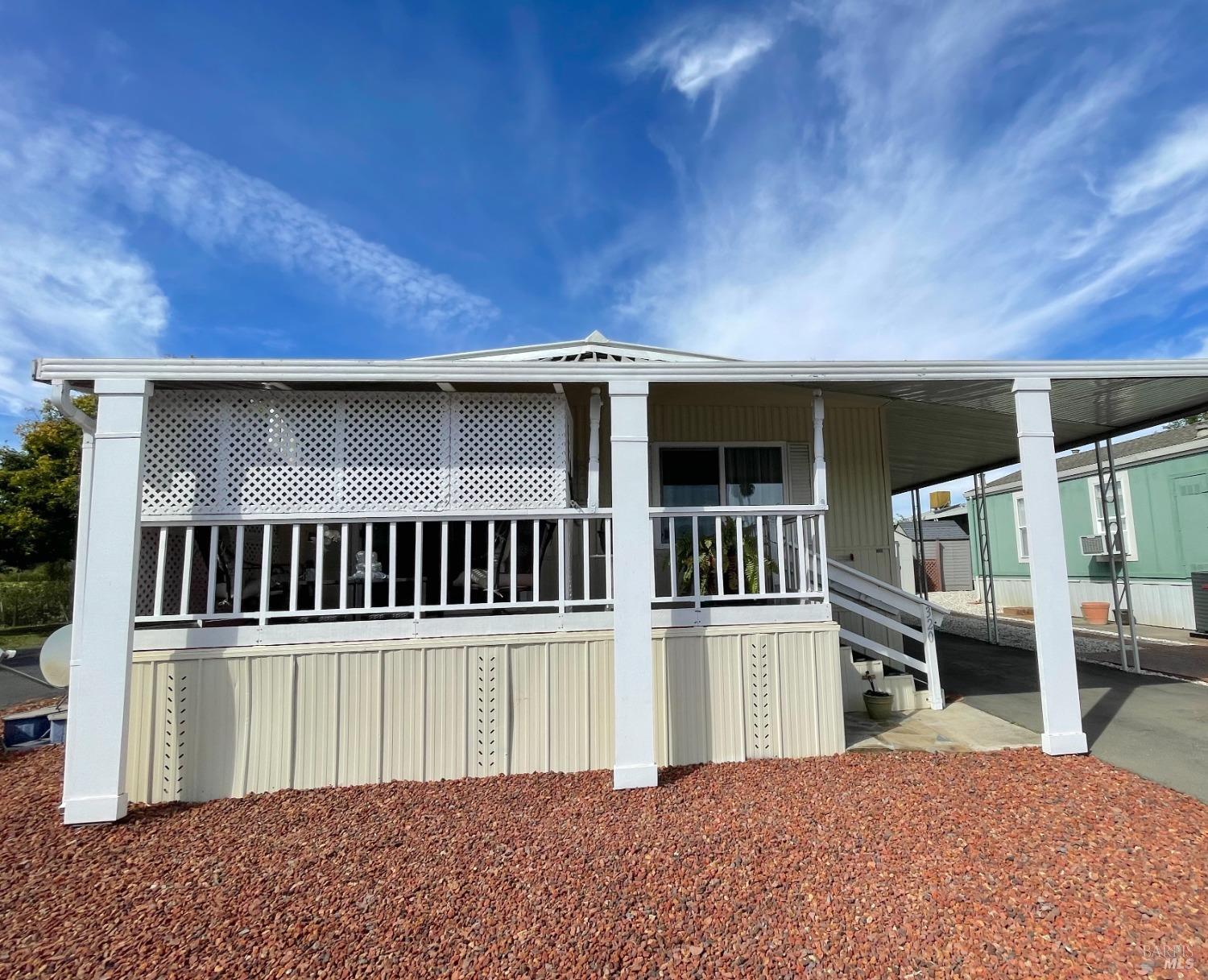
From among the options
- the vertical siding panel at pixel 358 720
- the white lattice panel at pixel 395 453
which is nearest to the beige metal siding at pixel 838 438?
the white lattice panel at pixel 395 453

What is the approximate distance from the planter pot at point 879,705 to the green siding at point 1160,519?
8.24 m

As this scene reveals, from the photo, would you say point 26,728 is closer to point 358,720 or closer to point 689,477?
point 358,720

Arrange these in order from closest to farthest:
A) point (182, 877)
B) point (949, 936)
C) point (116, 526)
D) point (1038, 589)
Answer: point (949, 936) → point (182, 877) → point (116, 526) → point (1038, 589)

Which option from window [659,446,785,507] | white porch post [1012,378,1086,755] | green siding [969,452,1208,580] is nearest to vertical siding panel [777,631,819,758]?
white porch post [1012,378,1086,755]

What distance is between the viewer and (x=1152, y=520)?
12125 mm

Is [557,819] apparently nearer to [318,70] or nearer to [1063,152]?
[318,70]

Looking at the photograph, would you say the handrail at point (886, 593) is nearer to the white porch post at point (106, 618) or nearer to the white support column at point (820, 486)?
the white support column at point (820, 486)

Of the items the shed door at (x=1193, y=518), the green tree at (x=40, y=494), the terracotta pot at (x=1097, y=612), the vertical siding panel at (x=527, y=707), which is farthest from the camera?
the green tree at (x=40, y=494)

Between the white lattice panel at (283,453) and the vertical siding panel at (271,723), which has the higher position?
the white lattice panel at (283,453)

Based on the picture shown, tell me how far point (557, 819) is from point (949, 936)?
2063 mm

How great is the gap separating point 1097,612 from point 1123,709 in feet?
31.4

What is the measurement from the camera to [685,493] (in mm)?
7242

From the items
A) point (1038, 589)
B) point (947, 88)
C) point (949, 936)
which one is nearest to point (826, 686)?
point (1038, 589)

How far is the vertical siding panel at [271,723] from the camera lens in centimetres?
415
